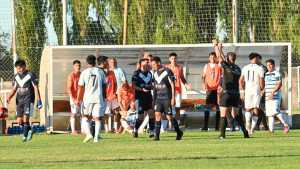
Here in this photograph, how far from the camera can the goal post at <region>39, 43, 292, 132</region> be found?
28984mm

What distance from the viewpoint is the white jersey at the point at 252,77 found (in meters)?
26.3

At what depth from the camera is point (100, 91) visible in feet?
71.7

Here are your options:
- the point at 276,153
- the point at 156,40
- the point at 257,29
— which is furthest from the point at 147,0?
the point at 276,153

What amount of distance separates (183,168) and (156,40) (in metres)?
20.5

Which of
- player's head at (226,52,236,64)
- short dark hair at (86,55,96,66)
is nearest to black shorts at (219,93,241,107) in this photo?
player's head at (226,52,236,64)

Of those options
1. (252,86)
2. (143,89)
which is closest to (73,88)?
(143,89)

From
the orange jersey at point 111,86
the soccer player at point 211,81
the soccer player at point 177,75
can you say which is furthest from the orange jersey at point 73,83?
the soccer player at point 211,81

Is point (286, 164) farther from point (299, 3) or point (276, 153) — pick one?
point (299, 3)

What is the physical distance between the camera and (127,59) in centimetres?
2955

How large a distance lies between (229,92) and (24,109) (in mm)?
4879

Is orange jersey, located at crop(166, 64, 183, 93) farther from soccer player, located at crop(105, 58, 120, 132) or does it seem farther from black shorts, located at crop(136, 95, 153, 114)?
black shorts, located at crop(136, 95, 153, 114)

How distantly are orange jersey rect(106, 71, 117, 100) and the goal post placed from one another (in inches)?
73.4

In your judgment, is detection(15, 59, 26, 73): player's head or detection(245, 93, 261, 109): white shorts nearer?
detection(15, 59, 26, 73): player's head

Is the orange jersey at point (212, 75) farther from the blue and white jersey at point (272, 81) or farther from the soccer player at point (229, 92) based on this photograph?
the soccer player at point (229, 92)
